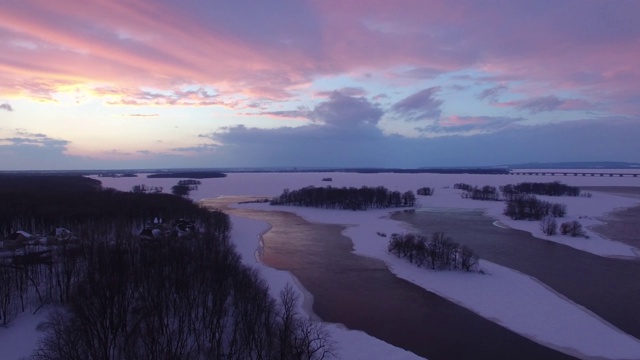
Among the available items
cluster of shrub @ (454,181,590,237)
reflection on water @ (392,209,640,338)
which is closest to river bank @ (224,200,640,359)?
reflection on water @ (392,209,640,338)

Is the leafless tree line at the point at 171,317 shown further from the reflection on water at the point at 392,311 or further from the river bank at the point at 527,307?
the river bank at the point at 527,307

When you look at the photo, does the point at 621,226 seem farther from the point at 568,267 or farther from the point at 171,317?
the point at 171,317

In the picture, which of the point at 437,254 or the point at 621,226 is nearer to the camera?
the point at 437,254

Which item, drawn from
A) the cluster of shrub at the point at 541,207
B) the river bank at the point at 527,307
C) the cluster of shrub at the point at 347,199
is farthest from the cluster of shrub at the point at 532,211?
the river bank at the point at 527,307

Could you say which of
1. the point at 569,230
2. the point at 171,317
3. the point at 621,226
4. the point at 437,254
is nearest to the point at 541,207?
the point at 621,226

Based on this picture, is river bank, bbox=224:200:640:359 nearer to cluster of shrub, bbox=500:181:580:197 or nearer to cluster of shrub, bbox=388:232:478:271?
cluster of shrub, bbox=388:232:478:271

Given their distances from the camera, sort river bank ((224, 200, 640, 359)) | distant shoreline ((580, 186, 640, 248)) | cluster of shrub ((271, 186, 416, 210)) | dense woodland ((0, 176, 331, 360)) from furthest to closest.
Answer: cluster of shrub ((271, 186, 416, 210)), distant shoreline ((580, 186, 640, 248)), river bank ((224, 200, 640, 359)), dense woodland ((0, 176, 331, 360))
